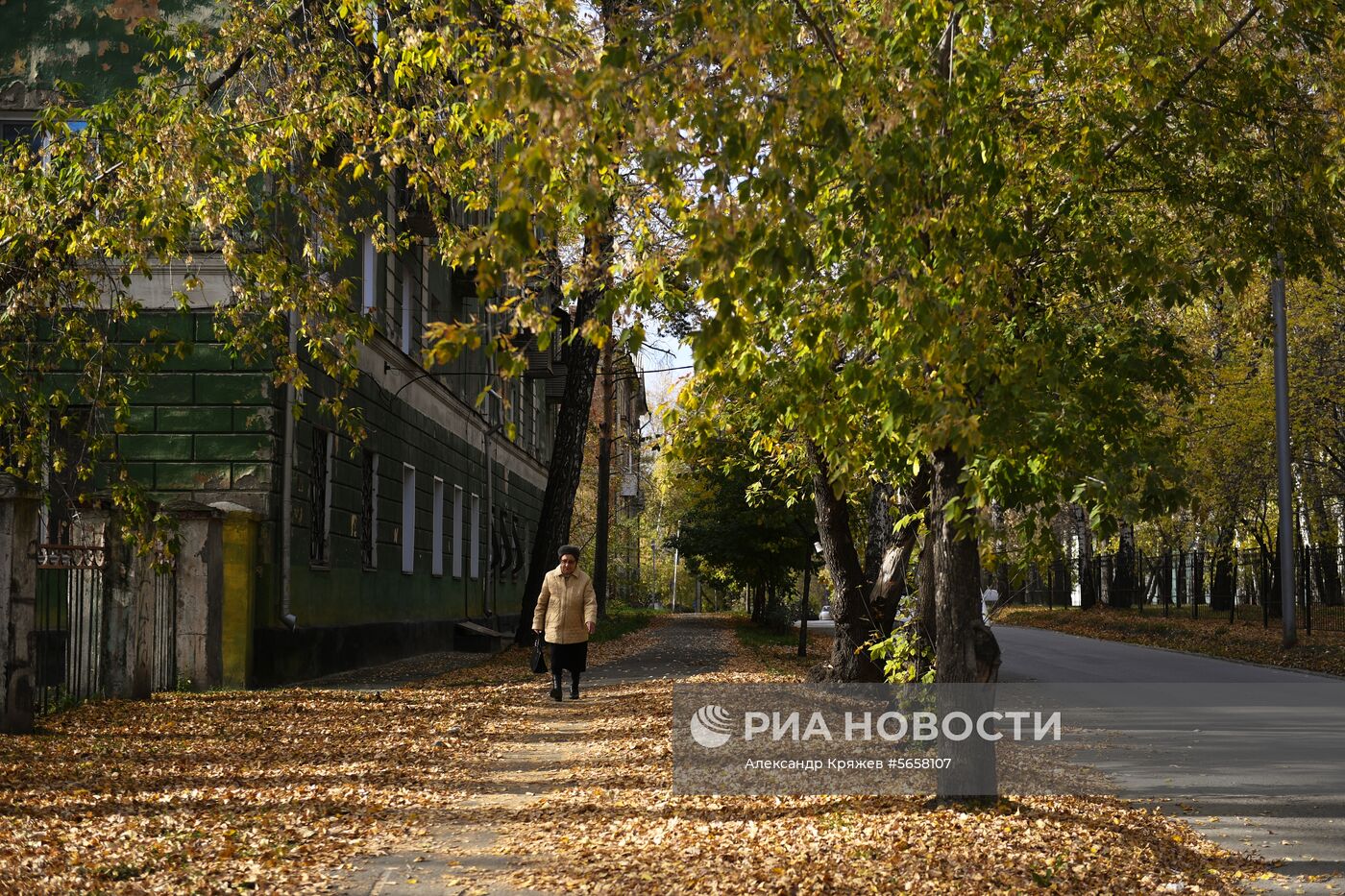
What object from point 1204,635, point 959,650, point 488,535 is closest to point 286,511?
point 959,650

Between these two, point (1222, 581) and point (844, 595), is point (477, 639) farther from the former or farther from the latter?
point (1222, 581)

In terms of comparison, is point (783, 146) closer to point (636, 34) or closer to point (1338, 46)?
point (636, 34)

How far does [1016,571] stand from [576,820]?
2.80 metres

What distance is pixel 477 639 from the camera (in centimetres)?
2664

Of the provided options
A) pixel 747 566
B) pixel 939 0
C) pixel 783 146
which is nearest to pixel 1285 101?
pixel 939 0

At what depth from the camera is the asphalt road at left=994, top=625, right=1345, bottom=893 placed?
7.60 meters

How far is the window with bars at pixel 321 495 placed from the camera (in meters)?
19.0

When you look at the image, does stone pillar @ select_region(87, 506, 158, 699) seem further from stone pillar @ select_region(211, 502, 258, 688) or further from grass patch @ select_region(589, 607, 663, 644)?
grass patch @ select_region(589, 607, 663, 644)

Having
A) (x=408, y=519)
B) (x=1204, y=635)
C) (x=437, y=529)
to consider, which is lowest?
(x=1204, y=635)

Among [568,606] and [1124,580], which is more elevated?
[568,606]

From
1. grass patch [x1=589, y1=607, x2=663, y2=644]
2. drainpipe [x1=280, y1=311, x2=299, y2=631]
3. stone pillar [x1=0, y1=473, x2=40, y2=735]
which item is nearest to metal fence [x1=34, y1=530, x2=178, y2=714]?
stone pillar [x1=0, y1=473, x2=40, y2=735]

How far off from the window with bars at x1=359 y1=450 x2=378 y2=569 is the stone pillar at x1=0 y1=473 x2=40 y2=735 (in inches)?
406

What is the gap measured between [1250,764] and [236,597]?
35.5 ft

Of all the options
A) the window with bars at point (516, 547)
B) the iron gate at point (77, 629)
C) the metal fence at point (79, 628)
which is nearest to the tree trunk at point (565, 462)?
the metal fence at point (79, 628)
